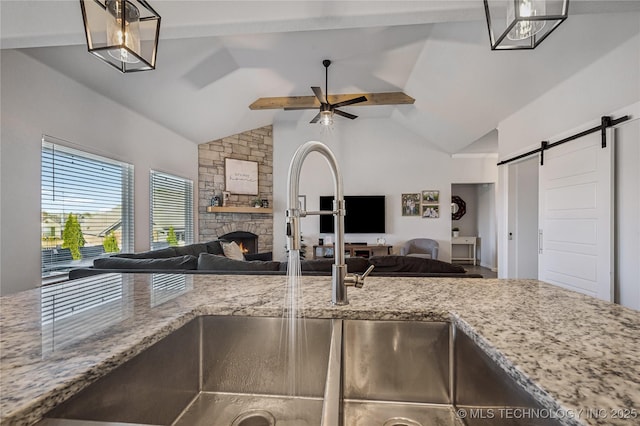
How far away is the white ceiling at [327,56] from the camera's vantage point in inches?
76.0

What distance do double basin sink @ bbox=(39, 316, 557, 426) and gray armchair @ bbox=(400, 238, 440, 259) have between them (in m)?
5.36

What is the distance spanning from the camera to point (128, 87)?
3479 millimetres

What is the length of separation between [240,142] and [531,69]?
4.84 m

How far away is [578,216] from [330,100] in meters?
3.75

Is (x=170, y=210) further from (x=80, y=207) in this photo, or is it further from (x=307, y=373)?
(x=307, y=373)

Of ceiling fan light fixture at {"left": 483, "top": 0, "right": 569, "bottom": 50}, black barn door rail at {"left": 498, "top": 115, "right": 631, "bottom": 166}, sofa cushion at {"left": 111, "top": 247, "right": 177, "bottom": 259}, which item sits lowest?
sofa cushion at {"left": 111, "top": 247, "right": 177, "bottom": 259}

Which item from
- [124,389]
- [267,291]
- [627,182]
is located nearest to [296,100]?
[627,182]

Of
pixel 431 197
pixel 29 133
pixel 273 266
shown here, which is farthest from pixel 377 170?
pixel 29 133

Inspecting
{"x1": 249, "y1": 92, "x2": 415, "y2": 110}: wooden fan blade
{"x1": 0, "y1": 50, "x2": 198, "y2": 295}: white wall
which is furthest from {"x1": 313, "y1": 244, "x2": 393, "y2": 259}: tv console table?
{"x1": 0, "y1": 50, "x2": 198, "y2": 295}: white wall

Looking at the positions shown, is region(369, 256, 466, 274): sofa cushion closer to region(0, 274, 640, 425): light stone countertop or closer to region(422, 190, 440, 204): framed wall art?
region(0, 274, 640, 425): light stone countertop

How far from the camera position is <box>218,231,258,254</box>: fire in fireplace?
19.4ft

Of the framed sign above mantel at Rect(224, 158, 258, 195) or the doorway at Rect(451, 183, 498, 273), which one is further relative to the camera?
the doorway at Rect(451, 183, 498, 273)

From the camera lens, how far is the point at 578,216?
278 cm

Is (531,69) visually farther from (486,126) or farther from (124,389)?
(124,389)
